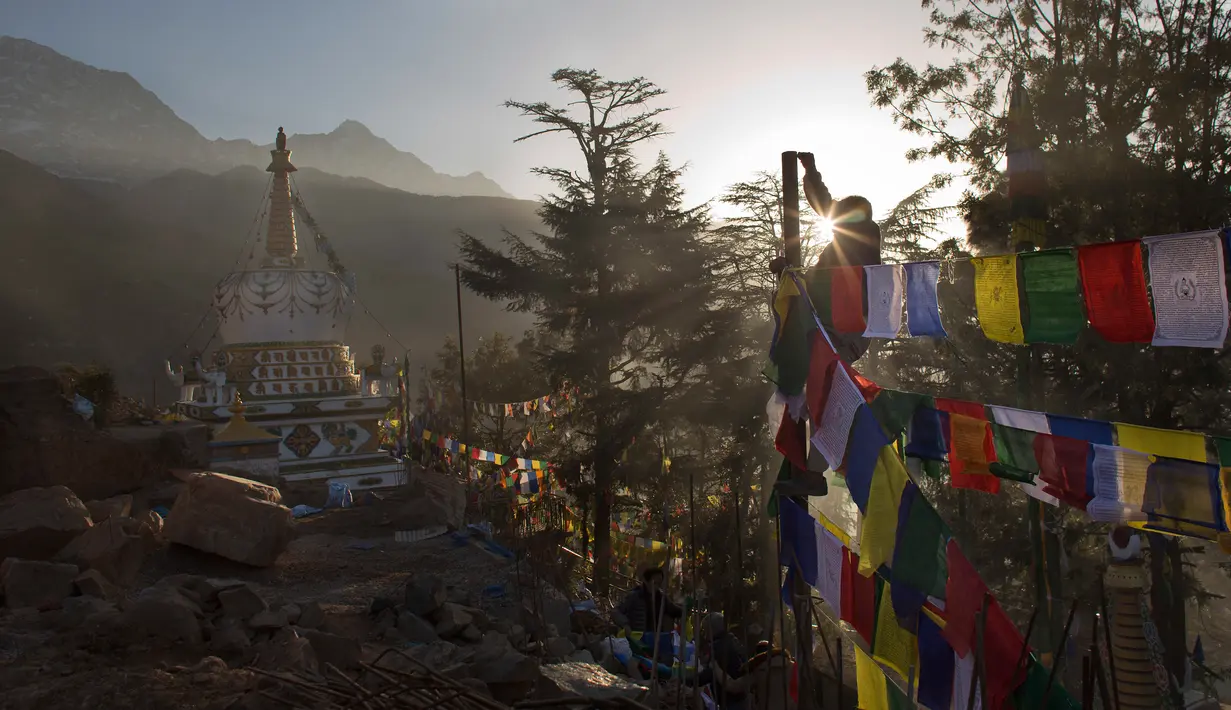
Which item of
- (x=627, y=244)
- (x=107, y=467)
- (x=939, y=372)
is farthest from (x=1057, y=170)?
(x=107, y=467)

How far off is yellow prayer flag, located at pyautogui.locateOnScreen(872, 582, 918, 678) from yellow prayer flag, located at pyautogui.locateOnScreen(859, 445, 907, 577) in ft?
2.06

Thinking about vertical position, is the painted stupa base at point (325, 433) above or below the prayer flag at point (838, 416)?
below

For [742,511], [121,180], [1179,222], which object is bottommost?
[742,511]

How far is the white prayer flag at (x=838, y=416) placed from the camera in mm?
4684

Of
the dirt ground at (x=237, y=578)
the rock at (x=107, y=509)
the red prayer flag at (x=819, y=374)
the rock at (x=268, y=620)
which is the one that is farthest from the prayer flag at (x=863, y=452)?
the rock at (x=107, y=509)

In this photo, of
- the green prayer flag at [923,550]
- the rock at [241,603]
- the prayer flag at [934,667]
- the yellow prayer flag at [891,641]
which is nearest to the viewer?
the green prayer flag at [923,550]

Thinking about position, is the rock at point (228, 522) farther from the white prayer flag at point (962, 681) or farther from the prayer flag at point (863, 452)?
the white prayer flag at point (962, 681)

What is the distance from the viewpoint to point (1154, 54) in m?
12.1

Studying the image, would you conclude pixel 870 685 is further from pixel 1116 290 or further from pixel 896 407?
pixel 1116 290

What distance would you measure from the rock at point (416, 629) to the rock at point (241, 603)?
131 centimetres

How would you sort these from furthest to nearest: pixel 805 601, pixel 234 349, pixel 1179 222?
1. pixel 234 349
2. pixel 1179 222
3. pixel 805 601

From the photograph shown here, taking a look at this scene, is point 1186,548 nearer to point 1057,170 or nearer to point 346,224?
point 1057,170

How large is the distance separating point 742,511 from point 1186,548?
22.4 ft

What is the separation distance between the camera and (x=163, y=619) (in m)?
6.19
